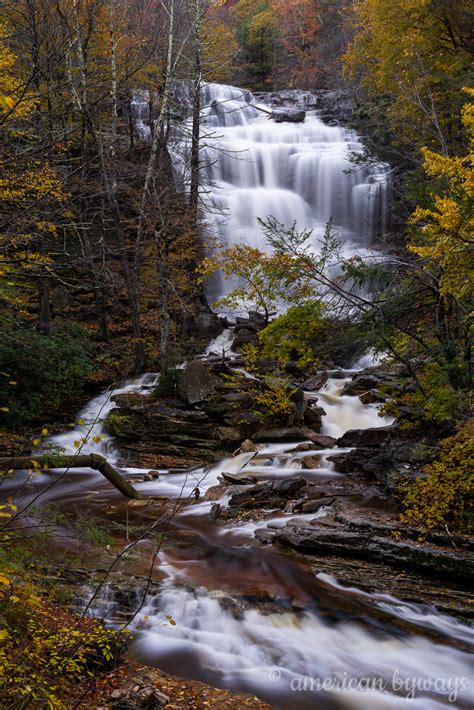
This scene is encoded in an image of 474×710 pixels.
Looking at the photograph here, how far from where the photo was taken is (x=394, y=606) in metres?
5.41

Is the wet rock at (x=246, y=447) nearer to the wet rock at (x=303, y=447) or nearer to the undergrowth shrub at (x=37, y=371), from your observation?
the wet rock at (x=303, y=447)

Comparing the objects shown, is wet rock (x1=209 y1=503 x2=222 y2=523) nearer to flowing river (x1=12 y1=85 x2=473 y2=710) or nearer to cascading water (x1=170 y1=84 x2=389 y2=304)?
flowing river (x1=12 y1=85 x2=473 y2=710)

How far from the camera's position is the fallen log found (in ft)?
13.8

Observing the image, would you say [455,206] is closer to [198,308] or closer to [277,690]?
[277,690]

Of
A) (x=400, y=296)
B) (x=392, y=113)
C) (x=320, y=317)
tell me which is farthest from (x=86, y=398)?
(x=392, y=113)

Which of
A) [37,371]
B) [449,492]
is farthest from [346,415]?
[37,371]

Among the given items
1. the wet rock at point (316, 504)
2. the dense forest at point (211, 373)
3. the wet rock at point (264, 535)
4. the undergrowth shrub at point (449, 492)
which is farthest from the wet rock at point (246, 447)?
the undergrowth shrub at point (449, 492)

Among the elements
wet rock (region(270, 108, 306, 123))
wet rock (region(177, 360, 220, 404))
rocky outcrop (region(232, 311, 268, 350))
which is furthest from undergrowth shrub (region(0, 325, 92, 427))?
wet rock (region(270, 108, 306, 123))

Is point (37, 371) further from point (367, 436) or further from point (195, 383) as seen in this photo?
point (367, 436)

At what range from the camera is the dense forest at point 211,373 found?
13.1 feet

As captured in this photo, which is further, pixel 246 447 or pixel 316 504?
pixel 246 447

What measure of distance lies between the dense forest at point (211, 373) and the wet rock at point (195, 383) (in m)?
0.05

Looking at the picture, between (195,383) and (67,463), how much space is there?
7.84 metres

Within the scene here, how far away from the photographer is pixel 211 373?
13133mm
